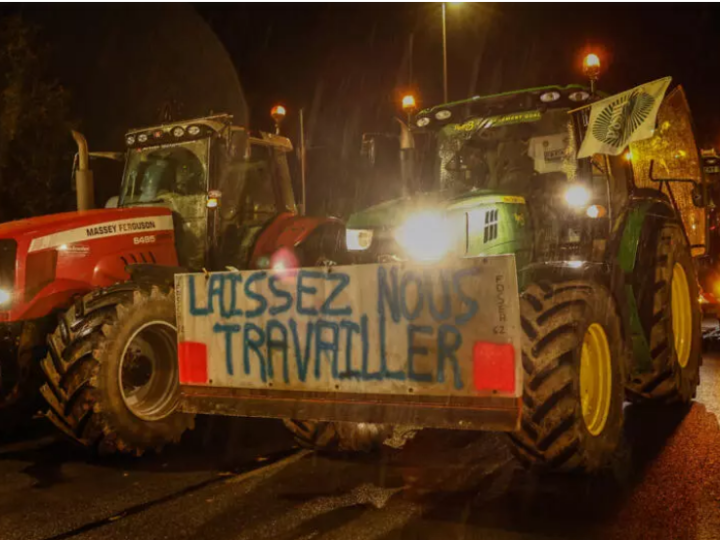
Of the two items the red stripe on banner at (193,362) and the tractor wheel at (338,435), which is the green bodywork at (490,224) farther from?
the red stripe on banner at (193,362)

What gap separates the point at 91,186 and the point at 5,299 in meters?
1.92

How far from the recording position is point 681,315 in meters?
A: 8.04

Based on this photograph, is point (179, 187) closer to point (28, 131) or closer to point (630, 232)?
point (630, 232)

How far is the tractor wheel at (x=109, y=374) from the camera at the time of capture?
5941 millimetres

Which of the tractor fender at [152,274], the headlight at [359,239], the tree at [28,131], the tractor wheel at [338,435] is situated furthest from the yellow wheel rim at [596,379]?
the tree at [28,131]

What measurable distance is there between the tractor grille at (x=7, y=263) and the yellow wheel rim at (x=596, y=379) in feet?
15.8

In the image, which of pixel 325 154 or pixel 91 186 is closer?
pixel 91 186

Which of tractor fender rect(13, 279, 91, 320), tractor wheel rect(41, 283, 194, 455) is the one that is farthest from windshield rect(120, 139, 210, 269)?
tractor wheel rect(41, 283, 194, 455)

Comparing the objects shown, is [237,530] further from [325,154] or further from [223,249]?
[325,154]

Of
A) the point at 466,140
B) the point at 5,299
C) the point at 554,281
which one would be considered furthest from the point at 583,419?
the point at 5,299

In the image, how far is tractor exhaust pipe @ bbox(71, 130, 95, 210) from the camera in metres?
7.89

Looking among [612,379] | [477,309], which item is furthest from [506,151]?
[477,309]

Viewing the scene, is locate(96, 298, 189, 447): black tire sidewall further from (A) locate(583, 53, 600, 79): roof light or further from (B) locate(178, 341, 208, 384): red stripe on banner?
(A) locate(583, 53, 600, 79): roof light

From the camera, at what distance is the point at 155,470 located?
5918 millimetres
